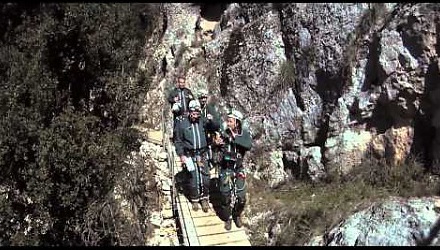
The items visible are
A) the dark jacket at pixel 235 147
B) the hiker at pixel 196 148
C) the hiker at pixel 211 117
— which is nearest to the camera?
the dark jacket at pixel 235 147

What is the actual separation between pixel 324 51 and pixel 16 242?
6199 mm

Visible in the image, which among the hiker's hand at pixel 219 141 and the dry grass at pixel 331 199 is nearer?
the dry grass at pixel 331 199

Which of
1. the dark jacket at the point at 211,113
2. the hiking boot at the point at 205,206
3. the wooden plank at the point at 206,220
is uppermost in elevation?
the dark jacket at the point at 211,113

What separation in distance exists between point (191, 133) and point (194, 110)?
39cm

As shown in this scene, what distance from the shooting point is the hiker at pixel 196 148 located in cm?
856

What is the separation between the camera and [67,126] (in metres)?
8.22

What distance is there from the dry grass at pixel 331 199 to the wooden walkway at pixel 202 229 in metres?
0.36

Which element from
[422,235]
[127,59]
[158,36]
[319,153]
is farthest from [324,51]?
[158,36]

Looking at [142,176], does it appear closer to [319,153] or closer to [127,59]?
[127,59]

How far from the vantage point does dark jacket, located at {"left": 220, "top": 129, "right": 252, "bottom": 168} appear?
7.89 metres

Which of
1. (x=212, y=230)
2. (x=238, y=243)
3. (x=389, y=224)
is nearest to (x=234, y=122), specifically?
(x=212, y=230)

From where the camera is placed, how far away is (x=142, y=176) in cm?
945

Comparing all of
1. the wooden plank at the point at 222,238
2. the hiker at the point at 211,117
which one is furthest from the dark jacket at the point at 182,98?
the wooden plank at the point at 222,238

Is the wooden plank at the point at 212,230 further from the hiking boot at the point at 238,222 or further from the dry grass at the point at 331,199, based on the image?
the dry grass at the point at 331,199
